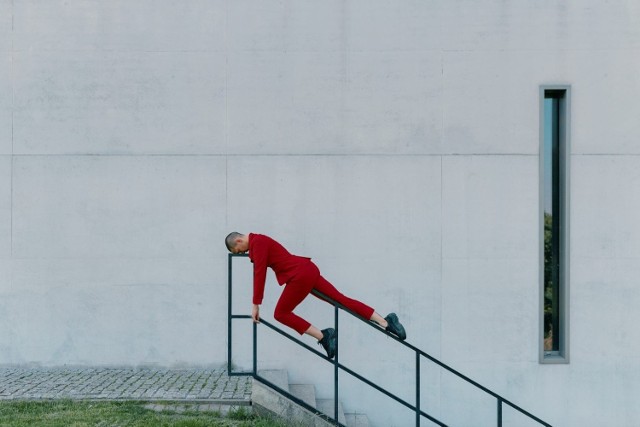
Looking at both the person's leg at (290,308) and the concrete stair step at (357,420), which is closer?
the person's leg at (290,308)

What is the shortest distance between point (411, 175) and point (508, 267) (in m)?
1.44

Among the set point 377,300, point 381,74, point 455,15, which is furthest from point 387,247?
point 455,15

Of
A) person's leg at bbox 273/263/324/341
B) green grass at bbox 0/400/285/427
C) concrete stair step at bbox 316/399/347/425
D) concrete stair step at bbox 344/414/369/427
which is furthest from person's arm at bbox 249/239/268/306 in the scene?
concrete stair step at bbox 344/414/369/427

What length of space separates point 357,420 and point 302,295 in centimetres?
186

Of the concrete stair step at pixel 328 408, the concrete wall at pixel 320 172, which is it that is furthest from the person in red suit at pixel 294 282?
the concrete wall at pixel 320 172

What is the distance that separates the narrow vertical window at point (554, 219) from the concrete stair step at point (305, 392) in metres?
2.59

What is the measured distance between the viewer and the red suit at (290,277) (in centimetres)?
438

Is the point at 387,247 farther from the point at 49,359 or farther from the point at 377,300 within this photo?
the point at 49,359

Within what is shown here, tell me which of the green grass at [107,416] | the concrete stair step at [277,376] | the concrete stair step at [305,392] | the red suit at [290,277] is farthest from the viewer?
the concrete stair step at [305,392]

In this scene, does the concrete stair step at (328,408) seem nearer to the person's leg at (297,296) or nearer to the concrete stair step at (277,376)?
the concrete stair step at (277,376)

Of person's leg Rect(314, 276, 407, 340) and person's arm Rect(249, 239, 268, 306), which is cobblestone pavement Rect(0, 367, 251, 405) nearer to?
person's arm Rect(249, 239, 268, 306)

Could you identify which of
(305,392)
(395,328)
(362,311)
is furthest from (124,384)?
(395,328)

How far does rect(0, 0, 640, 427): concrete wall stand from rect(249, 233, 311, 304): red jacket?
133cm

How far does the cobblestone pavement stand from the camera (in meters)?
4.66
